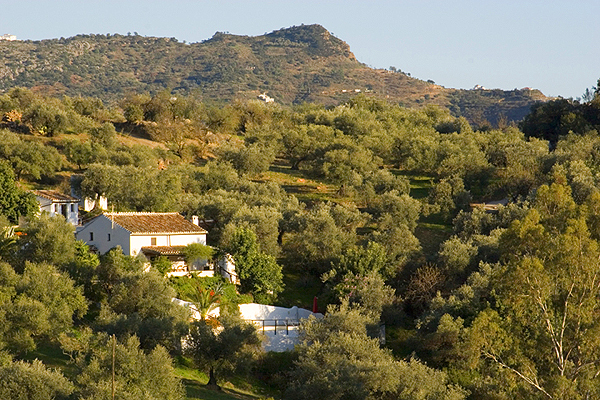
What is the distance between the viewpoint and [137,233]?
148 feet

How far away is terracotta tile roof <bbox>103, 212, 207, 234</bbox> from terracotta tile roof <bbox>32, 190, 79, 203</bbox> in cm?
700

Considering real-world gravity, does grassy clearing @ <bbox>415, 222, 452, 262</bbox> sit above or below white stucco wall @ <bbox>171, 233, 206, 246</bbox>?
below

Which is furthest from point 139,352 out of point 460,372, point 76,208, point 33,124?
point 33,124

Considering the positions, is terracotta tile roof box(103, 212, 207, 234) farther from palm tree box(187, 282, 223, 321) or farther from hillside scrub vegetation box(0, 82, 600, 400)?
palm tree box(187, 282, 223, 321)

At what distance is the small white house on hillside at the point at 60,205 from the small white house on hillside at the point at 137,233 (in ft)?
18.6

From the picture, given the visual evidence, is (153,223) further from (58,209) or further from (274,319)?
(274,319)

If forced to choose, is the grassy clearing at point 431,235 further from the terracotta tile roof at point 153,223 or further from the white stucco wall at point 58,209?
the white stucco wall at point 58,209

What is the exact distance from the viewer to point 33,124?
236 ft

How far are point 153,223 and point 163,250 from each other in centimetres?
249

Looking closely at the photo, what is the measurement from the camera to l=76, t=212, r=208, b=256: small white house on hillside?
4531 cm

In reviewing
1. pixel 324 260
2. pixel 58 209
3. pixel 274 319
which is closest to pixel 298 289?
pixel 324 260

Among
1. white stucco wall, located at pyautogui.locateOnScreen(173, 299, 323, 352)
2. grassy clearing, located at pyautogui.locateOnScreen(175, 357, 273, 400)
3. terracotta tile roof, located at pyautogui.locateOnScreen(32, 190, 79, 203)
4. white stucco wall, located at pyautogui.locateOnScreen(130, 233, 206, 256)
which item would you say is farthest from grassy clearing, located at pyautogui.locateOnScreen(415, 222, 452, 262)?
terracotta tile roof, located at pyautogui.locateOnScreen(32, 190, 79, 203)

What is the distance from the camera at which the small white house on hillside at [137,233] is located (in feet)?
149

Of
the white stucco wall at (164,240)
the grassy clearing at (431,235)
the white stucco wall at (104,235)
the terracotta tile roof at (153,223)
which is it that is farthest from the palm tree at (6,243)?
the grassy clearing at (431,235)
